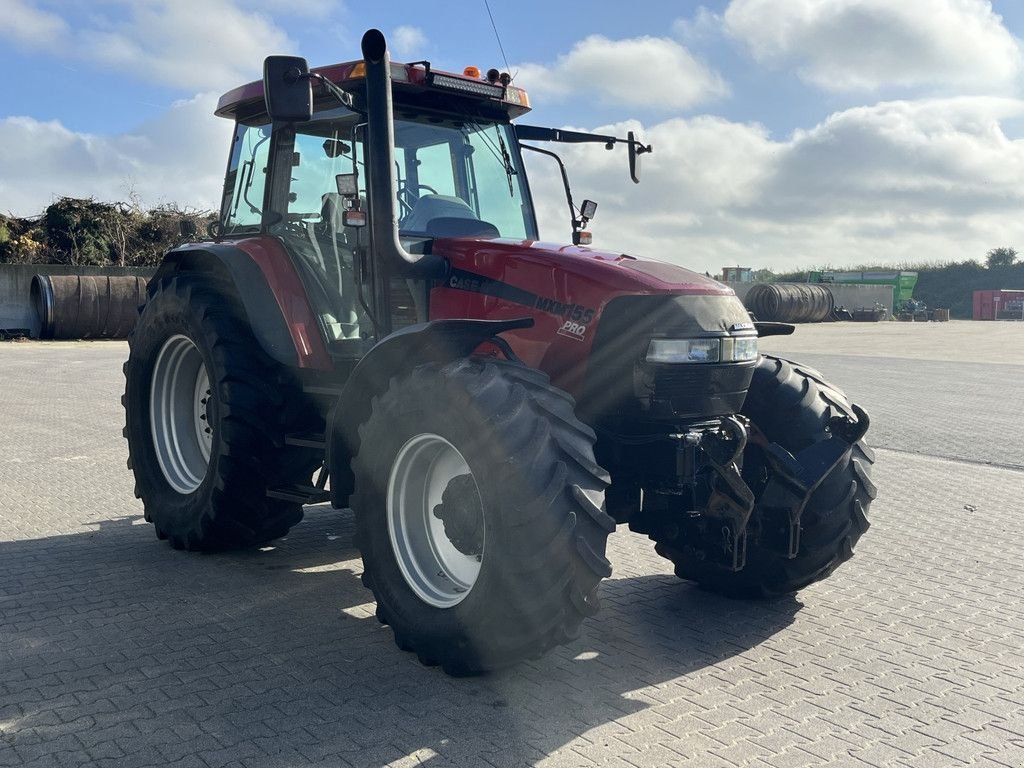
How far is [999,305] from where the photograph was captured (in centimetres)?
5944

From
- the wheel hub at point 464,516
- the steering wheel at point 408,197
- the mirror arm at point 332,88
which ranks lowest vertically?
the wheel hub at point 464,516

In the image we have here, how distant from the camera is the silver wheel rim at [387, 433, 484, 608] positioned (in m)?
4.20

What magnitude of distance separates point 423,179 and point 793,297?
38618mm

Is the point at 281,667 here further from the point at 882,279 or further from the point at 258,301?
the point at 882,279

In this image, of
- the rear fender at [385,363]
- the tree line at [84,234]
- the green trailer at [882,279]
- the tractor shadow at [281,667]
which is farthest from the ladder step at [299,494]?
the green trailer at [882,279]

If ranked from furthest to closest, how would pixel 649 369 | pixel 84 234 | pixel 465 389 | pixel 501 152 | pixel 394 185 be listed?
pixel 84 234
pixel 501 152
pixel 394 185
pixel 649 369
pixel 465 389

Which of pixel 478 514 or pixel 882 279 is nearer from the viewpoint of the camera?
pixel 478 514

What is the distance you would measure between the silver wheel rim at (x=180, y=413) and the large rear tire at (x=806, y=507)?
295cm

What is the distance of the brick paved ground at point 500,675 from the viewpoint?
3.36 m

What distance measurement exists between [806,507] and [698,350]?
0.98m

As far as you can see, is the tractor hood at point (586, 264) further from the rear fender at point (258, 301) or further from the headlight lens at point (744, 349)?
the rear fender at point (258, 301)

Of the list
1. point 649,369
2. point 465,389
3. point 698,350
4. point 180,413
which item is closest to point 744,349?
point 698,350

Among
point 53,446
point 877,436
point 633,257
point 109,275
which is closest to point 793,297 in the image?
A: point 109,275

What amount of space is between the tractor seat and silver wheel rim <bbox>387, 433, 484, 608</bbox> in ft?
4.07
